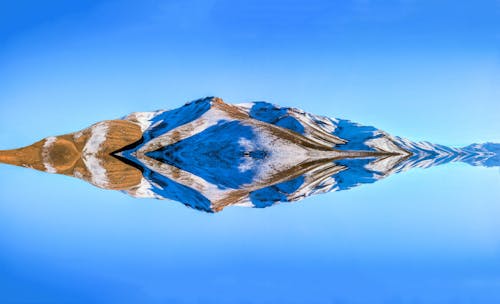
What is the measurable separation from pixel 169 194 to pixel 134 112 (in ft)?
36.1

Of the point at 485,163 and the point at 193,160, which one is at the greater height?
the point at 485,163

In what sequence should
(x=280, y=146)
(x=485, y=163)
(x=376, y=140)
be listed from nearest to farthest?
(x=280, y=146) < (x=376, y=140) < (x=485, y=163)

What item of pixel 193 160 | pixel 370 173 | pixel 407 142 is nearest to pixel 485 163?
pixel 407 142

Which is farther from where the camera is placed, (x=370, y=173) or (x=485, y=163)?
(x=485, y=163)

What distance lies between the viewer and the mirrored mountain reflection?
1113 inches

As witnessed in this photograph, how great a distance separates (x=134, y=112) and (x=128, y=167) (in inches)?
287

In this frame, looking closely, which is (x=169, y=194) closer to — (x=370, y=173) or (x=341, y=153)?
(x=341, y=153)

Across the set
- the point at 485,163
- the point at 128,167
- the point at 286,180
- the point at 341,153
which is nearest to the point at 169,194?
the point at 128,167

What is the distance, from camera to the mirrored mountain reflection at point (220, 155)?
28.3 meters

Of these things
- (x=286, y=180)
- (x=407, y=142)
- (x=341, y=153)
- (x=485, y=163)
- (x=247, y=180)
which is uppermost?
(x=485, y=163)

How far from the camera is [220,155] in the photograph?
28.1 meters

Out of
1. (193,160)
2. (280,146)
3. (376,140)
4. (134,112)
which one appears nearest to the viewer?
(280,146)

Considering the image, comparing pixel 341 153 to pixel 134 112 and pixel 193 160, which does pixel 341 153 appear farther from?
pixel 134 112

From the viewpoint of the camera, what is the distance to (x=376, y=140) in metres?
33.6
